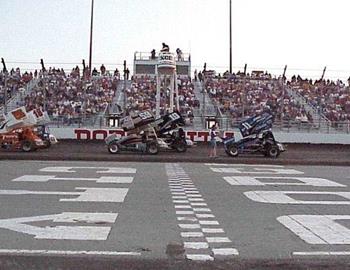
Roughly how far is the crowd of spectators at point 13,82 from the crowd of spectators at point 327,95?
17349 mm

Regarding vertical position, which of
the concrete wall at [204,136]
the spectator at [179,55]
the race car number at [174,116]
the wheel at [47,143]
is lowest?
the wheel at [47,143]

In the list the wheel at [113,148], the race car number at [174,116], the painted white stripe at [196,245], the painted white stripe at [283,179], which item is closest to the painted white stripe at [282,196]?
the painted white stripe at [283,179]

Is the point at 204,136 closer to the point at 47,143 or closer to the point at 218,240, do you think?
the point at 47,143

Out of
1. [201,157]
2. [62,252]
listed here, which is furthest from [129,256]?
[201,157]

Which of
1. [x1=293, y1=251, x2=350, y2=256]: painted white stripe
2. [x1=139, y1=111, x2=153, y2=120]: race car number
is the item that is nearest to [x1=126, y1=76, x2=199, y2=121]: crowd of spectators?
[x1=139, y1=111, x2=153, y2=120]: race car number

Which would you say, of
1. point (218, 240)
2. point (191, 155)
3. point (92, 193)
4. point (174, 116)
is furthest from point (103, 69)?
point (218, 240)

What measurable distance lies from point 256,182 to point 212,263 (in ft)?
33.8

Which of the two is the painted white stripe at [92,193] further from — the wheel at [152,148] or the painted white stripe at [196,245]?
the wheel at [152,148]

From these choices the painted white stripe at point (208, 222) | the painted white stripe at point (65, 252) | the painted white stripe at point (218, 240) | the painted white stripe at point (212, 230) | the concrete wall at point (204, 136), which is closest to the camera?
the painted white stripe at point (65, 252)

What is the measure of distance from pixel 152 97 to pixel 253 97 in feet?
22.2

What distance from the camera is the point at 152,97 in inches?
1773

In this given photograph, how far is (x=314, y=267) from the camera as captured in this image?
746 centimetres

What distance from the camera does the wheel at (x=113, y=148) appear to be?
3228cm

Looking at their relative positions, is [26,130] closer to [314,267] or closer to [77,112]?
[77,112]
